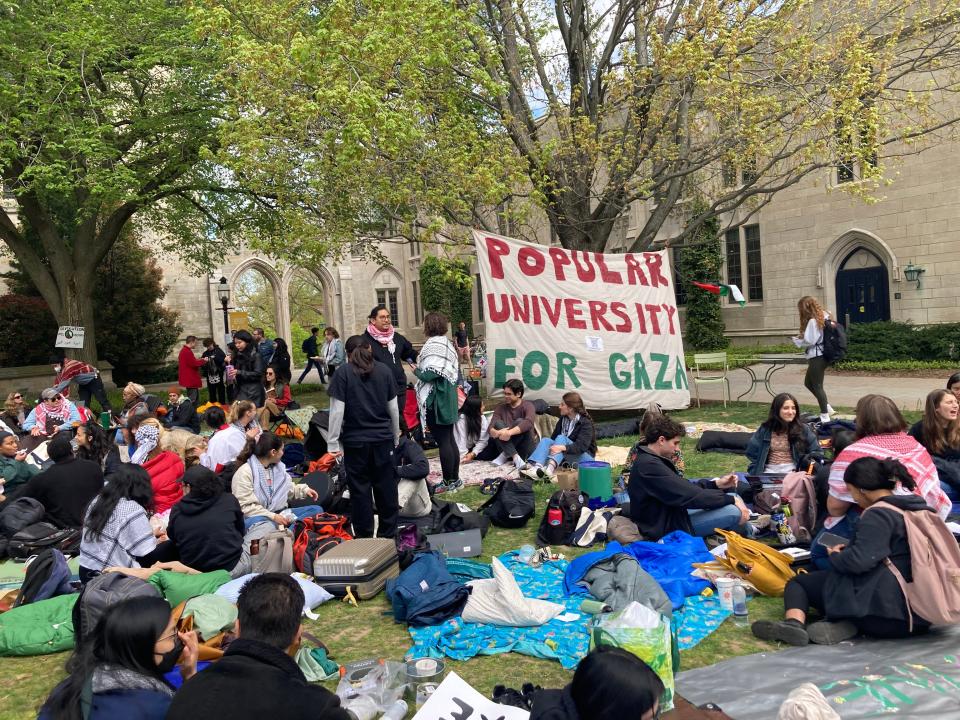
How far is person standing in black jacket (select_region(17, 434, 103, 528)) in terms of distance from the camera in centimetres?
664

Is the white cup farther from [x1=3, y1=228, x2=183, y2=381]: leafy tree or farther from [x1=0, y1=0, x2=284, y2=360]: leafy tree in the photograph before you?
[x1=3, y1=228, x2=183, y2=381]: leafy tree

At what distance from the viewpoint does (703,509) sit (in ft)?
19.1

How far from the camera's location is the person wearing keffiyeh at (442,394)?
845 centimetres

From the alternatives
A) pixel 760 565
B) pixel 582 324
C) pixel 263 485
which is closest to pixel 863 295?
pixel 582 324

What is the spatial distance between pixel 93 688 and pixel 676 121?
506 inches

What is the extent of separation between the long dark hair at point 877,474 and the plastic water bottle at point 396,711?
2.76 m

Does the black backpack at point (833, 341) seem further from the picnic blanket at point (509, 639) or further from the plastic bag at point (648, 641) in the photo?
the plastic bag at point (648, 641)

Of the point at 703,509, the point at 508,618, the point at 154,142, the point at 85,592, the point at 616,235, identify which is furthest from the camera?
the point at 616,235

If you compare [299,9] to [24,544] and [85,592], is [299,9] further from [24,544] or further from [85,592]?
[85,592]

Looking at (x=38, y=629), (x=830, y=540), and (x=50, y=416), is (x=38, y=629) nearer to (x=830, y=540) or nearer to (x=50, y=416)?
(x=830, y=540)

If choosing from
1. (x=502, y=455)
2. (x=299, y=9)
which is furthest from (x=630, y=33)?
(x=502, y=455)

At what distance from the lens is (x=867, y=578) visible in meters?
3.95

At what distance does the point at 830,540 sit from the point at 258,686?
3.53m

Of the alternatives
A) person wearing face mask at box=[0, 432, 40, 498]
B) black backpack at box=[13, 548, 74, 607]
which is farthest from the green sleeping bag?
person wearing face mask at box=[0, 432, 40, 498]
